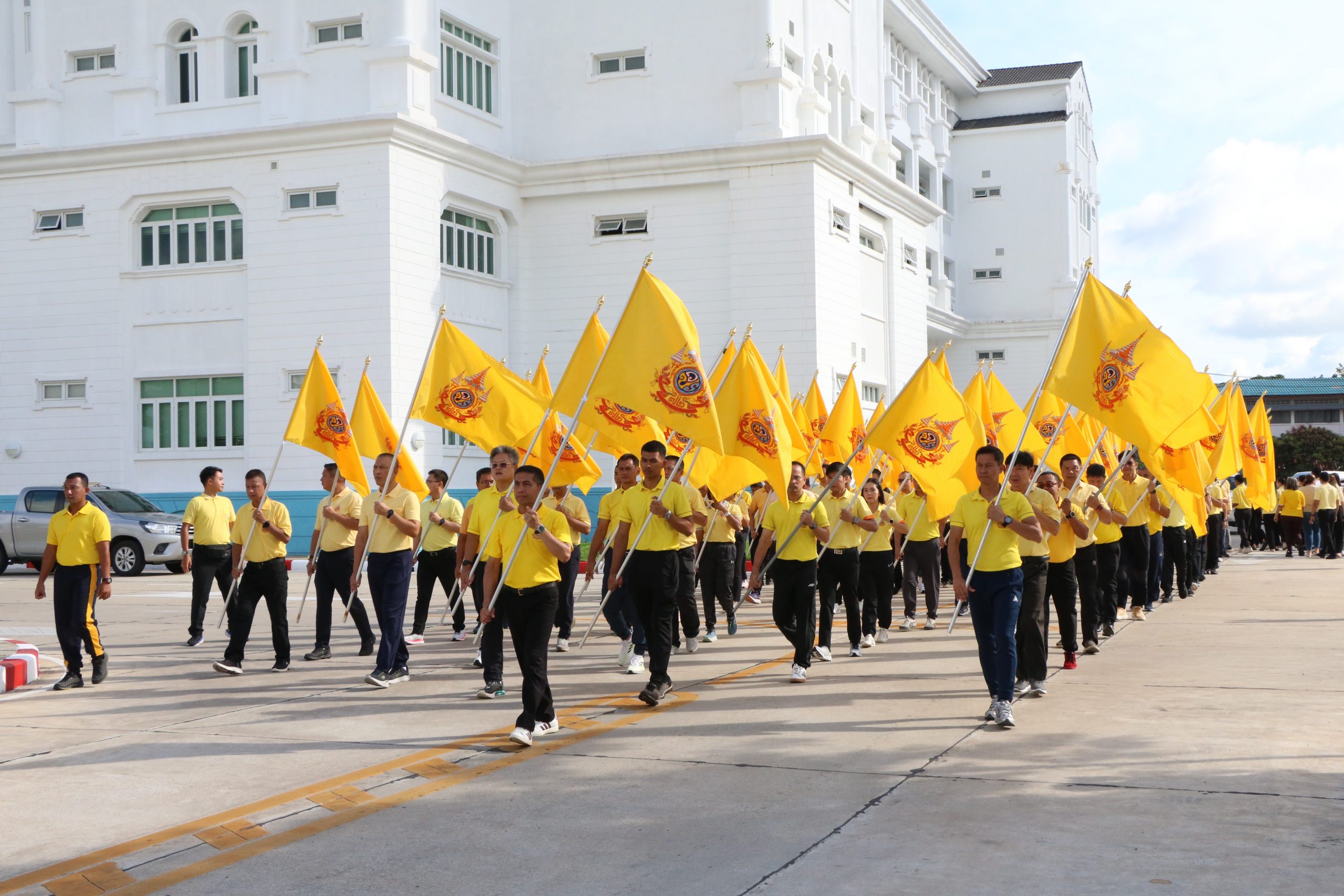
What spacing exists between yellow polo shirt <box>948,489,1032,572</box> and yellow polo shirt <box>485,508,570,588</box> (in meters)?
2.67

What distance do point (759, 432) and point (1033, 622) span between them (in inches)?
113

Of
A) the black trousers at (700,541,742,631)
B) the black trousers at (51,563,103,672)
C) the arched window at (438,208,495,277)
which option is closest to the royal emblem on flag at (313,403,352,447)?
the black trousers at (51,563,103,672)

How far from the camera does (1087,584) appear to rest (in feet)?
40.2

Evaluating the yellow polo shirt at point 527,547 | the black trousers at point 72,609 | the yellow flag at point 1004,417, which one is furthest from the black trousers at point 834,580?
the yellow flag at point 1004,417

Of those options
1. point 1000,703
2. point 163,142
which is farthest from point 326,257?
point 1000,703

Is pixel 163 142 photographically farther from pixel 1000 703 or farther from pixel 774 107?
pixel 1000 703

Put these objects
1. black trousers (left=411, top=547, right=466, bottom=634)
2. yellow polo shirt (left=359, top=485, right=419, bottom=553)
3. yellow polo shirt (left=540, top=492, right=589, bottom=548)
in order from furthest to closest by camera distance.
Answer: black trousers (left=411, top=547, right=466, bottom=634), yellow polo shirt (left=359, top=485, right=419, bottom=553), yellow polo shirt (left=540, top=492, right=589, bottom=548)

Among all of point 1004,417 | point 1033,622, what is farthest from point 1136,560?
point 1033,622

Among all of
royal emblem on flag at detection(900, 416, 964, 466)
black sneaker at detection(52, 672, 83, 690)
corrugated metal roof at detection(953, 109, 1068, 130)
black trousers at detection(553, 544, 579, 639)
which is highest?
corrugated metal roof at detection(953, 109, 1068, 130)

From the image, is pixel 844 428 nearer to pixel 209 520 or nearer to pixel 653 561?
pixel 209 520

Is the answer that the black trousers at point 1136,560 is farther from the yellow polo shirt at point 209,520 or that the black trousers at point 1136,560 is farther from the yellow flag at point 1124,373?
the yellow polo shirt at point 209,520

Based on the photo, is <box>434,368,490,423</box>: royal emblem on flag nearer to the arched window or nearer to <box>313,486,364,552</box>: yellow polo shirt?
<box>313,486,364,552</box>: yellow polo shirt

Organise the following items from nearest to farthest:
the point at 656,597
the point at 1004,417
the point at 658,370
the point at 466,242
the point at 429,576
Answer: the point at 656,597
the point at 658,370
the point at 429,576
the point at 1004,417
the point at 466,242

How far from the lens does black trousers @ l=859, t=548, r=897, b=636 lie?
1316cm
